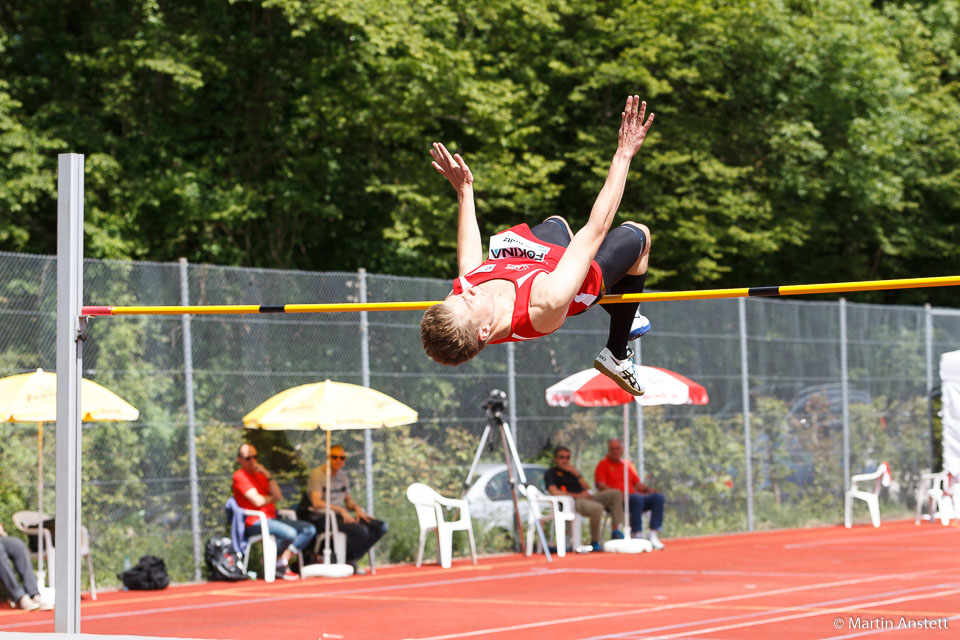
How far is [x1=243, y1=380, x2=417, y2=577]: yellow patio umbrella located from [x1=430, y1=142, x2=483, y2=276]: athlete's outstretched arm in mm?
6401

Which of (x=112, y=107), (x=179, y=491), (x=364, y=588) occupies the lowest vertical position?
(x=364, y=588)

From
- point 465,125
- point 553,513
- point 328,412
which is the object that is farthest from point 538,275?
point 465,125

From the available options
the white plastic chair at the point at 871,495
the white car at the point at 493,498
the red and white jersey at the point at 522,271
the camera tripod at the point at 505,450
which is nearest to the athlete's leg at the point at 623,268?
the red and white jersey at the point at 522,271

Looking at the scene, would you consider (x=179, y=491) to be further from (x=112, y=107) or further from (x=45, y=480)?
(x=112, y=107)

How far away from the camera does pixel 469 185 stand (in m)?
6.29

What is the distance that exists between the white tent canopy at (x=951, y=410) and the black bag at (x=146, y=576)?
10993mm

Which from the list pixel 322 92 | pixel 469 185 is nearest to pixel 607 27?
pixel 322 92

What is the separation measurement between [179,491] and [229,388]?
1.11m

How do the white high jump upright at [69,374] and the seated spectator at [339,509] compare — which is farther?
the seated spectator at [339,509]

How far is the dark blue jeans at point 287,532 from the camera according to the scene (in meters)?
12.8

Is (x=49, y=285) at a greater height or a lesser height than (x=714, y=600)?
greater

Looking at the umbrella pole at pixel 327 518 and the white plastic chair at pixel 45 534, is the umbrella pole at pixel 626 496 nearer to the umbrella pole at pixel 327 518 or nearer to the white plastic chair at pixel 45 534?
the umbrella pole at pixel 327 518

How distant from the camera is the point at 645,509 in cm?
1598

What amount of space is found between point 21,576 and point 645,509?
25.1 feet
